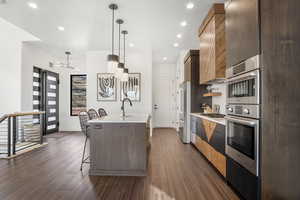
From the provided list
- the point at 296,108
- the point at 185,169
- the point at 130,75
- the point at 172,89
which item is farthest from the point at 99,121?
the point at 172,89

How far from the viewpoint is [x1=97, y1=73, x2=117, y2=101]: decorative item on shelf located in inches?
230

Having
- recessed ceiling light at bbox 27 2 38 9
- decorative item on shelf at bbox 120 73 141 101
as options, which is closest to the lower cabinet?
decorative item on shelf at bbox 120 73 141 101

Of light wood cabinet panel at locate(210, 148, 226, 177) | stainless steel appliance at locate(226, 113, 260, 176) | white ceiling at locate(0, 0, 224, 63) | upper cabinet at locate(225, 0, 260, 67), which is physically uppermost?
white ceiling at locate(0, 0, 224, 63)

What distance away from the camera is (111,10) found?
3.28 metres

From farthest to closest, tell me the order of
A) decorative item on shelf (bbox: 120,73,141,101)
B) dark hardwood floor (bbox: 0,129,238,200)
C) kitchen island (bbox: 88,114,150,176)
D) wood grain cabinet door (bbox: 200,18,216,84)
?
1. decorative item on shelf (bbox: 120,73,141,101)
2. wood grain cabinet door (bbox: 200,18,216,84)
3. kitchen island (bbox: 88,114,150,176)
4. dark hardwood floor (bbox: 0,129,238,200)

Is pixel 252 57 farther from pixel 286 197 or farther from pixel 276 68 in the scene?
pixel 286 197

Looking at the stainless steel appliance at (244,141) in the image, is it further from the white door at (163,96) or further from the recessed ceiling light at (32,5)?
the white door at (163,96)

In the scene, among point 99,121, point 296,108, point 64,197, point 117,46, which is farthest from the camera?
point 117,46

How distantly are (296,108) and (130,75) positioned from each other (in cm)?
497

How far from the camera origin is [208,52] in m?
3.25

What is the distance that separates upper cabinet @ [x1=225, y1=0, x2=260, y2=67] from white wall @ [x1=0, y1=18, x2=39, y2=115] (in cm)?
524

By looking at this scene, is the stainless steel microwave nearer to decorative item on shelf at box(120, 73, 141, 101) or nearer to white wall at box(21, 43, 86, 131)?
decorative item on shelf at box(120, 73, 141, 101)

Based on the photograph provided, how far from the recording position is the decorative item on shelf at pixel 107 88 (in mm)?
5852

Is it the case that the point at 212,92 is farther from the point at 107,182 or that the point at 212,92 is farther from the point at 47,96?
the point at 47,96
